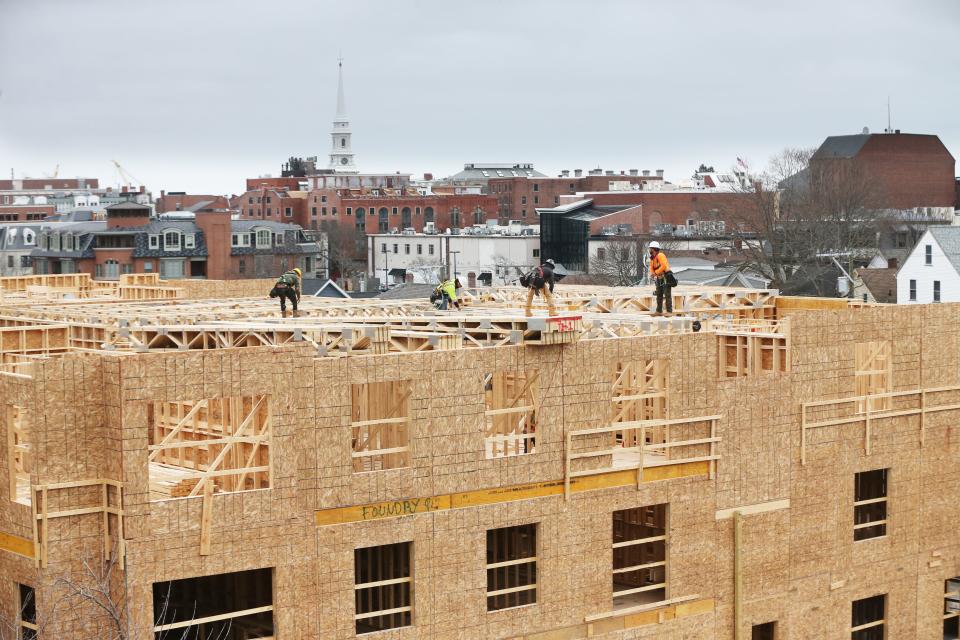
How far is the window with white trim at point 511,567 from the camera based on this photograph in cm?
2930

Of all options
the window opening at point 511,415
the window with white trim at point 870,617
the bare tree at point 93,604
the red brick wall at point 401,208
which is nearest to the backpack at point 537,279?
the window opening at point 511,415

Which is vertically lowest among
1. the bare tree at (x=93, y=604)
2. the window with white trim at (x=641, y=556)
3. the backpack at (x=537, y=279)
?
the window with white trim at (x=641, y=556)

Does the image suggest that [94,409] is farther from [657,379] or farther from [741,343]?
[741,343]

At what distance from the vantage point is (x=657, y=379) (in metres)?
31.9

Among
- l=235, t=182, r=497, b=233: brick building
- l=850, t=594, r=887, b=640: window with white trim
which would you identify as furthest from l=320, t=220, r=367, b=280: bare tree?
l=850, t=594, r=887, b=640: window with white trim

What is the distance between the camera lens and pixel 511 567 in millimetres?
30375

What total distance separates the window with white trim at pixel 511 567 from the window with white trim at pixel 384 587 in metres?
1.55

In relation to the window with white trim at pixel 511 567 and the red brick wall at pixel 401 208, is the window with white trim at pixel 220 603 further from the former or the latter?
the red brick wall at pixel 401 208

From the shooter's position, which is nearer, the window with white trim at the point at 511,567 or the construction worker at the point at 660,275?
the window with white trim at the point at 511,567

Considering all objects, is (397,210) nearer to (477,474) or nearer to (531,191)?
(531,191)

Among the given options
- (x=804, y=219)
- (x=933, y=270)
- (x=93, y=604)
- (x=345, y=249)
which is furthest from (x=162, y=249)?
(x=93, y=604)

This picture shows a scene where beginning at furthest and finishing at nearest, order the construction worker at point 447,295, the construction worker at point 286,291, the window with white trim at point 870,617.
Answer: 1. the construction worker at point 447,295
2. the window with white trim at point 870,617
3. the construction worker at point 286,291

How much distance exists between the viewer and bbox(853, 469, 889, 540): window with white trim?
117ft

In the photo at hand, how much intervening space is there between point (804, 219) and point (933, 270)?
1784 cm
